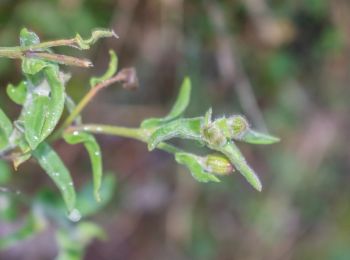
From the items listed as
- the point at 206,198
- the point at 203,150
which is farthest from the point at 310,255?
the point at 203,150

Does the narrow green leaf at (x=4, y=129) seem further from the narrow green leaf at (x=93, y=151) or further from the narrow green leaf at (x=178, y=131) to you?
the narrow green leaf at (x=178, y=131)

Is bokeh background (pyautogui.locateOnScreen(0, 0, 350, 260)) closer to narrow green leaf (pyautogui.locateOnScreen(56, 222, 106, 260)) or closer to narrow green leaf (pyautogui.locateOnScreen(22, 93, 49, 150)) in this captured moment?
narrow green leaf (pyautogui.locateOnScreen(56, 222, 106, 260))

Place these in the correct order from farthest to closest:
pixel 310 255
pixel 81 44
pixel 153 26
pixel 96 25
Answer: pixel 310 255 → pixel 153 26 → pixel 96 25 → pixel 81 44

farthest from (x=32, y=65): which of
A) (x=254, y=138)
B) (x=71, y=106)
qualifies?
(x=254, y=138)

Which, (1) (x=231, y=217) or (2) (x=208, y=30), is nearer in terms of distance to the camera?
(2) (x=208, y=30)

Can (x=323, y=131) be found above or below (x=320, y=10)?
below

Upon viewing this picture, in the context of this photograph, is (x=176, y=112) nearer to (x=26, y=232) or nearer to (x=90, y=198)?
(x=26, y=232)

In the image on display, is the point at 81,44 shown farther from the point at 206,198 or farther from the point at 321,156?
the point at 321,156
